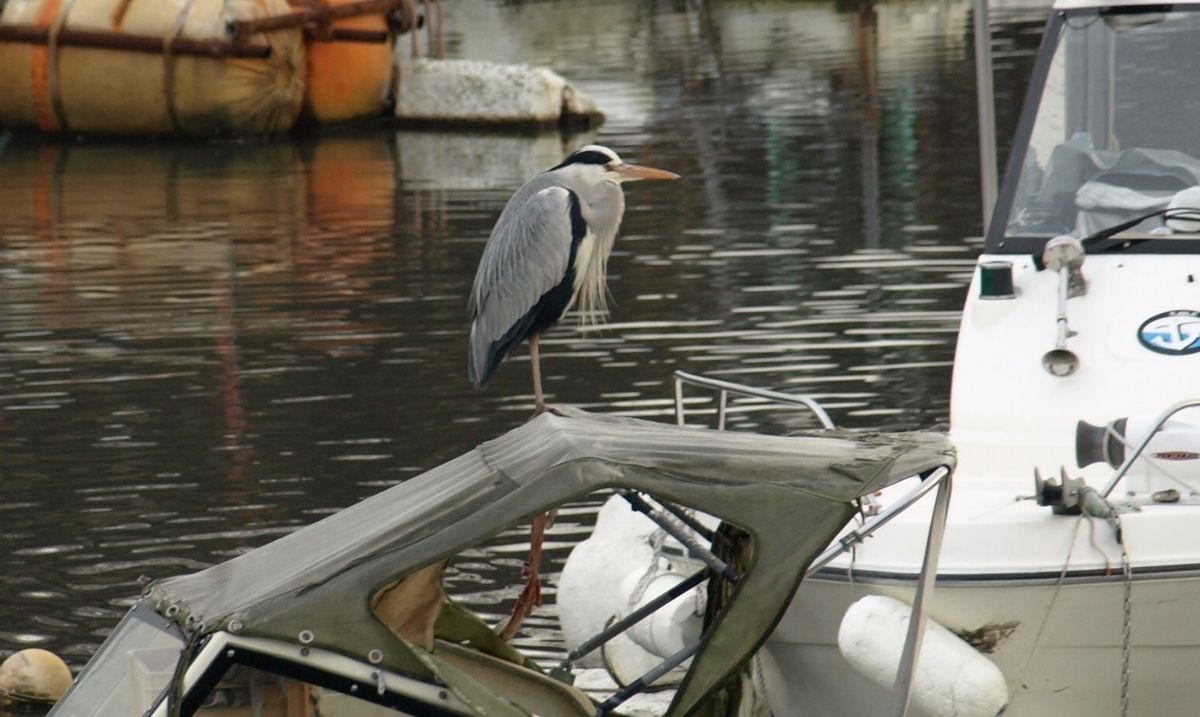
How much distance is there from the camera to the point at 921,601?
4723 mm

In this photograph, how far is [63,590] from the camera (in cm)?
827

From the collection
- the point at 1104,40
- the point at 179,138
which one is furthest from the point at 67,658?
the point at 179,138

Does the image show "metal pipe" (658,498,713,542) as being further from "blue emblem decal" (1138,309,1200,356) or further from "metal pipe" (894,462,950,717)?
"blue emblem decal" (1138,309,1200,356)

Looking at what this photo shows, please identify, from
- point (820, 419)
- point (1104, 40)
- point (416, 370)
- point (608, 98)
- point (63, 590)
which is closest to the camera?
point (820, 419)

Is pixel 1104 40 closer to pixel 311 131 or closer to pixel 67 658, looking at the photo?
pixel 67 658

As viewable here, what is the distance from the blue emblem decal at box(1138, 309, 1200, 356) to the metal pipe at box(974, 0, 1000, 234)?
0.86 metres

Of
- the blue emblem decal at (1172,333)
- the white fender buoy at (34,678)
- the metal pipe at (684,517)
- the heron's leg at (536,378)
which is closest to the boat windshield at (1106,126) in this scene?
the blue emblem decal at (1172,333)

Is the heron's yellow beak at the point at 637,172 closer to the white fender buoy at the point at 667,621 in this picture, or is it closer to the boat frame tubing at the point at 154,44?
the white fender buoy at the point at 667,621

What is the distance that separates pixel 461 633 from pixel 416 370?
262 inches

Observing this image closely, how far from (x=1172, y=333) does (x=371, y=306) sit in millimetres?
8099

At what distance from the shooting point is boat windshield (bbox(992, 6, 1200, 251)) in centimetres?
711

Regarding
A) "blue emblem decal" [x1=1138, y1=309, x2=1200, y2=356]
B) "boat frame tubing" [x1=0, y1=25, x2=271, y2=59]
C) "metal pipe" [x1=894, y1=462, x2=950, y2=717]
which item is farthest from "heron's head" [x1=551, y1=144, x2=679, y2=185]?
"boat frame tubing" [x1=0, y1=25, x2=271, y2=59]

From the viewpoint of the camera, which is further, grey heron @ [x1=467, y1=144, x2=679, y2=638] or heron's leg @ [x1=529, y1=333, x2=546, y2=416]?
grey heron @ [x1=467, y1=144, x2=679, y2=638]

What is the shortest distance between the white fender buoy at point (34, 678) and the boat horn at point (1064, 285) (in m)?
3.51
